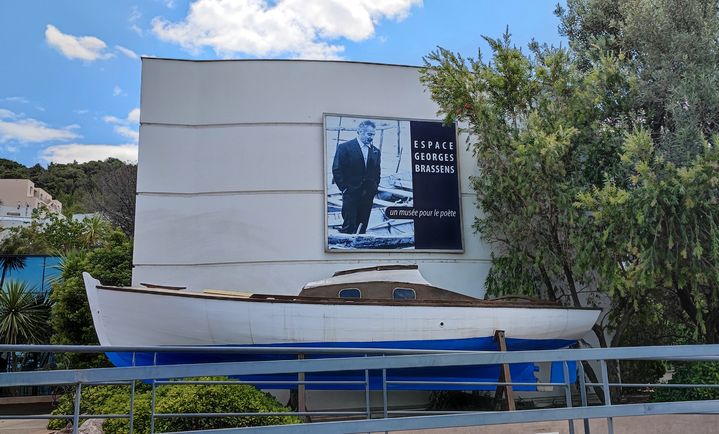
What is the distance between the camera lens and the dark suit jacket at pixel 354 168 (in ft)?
38.1

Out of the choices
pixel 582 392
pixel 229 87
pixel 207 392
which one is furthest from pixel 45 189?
pixel 582 392

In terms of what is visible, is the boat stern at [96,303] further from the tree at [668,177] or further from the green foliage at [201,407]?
the tree at [668,177]

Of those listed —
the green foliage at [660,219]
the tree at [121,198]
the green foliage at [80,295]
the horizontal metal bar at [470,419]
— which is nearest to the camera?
the horizontal metal bar at [470,419]

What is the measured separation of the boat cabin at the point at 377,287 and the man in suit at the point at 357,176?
1.71m

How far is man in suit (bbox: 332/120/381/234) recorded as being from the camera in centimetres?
1149

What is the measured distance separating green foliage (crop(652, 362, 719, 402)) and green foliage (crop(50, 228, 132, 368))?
10571 millimetres

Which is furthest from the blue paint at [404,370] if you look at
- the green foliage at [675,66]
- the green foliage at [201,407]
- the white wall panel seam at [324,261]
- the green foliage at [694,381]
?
the green foliage at [675,66]

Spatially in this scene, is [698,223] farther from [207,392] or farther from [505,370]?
[207,392]

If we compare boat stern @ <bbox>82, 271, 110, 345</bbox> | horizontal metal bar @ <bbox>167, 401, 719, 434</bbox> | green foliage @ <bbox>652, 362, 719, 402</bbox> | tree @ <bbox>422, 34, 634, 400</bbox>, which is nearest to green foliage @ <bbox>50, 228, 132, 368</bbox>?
boat stern @ <bbox>82, 271, 110, 345</bbox>

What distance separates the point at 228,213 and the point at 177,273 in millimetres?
1590

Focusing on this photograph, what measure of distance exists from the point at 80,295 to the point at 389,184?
288 inches

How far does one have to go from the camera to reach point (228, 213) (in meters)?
11.3

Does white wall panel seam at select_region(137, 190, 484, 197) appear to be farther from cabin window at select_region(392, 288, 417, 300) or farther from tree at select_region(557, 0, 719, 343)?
tree at select_region(557, 0, 719, 343)

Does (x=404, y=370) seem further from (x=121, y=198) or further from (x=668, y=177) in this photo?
(x=121, y=198)
